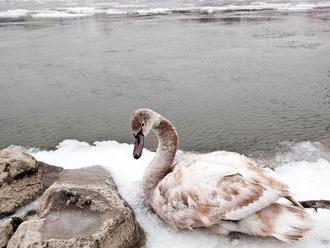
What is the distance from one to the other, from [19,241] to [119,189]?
173cm

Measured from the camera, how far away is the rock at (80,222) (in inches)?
165

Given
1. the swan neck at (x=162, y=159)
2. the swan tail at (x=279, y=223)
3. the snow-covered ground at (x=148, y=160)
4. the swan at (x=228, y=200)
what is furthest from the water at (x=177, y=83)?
the swan tail at (x=279, y=223)

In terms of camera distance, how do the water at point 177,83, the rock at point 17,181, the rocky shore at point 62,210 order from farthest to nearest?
1. the water at point 177,83
2. the rock at point 17,181
3. the rocky shore at point 62,210

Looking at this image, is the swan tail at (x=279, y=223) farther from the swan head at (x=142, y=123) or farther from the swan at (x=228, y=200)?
the swan head at (x=142, y=123)

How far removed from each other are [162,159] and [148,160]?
183 cm

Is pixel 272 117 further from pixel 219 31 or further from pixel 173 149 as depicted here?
pixel 219 31

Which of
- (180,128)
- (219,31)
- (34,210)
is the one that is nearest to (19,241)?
(34,210)

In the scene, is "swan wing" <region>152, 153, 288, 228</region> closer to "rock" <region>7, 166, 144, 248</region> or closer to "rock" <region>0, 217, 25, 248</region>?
"rock" <region>7, 166, 144, 248</region>

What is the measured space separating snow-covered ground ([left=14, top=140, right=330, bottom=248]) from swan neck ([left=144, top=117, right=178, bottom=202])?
326 mm

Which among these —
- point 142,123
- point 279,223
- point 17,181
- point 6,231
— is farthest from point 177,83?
point 279,223

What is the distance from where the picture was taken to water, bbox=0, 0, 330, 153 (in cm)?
884

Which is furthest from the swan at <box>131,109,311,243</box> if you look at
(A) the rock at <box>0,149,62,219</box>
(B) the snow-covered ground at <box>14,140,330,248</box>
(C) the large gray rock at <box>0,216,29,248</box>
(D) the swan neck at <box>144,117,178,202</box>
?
(A) the rock at <box>0,149,62,219</box>

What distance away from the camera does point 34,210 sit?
5.44 meters

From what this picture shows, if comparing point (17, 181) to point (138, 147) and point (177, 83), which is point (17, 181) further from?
point (177, 83)
